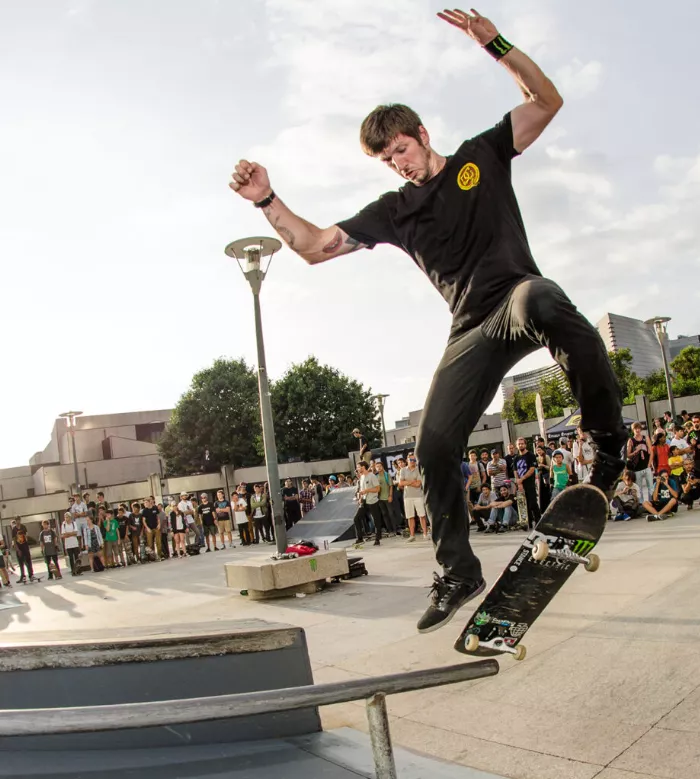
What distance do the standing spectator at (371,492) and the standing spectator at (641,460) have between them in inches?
195

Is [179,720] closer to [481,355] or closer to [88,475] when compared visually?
[481,355]

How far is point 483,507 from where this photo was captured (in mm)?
13250

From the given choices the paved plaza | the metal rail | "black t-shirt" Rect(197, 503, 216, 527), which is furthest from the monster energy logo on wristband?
"black t-shirt" Rect(197, 503, 216, 527)

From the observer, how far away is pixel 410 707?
4344 mm

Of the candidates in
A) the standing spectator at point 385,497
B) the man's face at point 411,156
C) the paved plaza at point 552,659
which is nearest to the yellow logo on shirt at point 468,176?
the man's face at point 411,156

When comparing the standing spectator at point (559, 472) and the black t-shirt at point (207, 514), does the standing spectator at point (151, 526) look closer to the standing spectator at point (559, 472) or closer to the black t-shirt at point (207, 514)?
the black t-shirt at point (207, 514)

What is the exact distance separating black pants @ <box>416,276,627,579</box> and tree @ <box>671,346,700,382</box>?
56.5m

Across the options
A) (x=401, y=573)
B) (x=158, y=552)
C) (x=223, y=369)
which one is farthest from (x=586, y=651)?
(x=223, y=369)

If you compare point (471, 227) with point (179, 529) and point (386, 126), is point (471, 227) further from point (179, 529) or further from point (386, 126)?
point (179, 529)

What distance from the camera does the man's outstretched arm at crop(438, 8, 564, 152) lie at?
9.20ft

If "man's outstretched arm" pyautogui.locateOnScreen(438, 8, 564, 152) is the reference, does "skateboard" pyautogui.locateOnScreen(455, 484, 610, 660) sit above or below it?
below

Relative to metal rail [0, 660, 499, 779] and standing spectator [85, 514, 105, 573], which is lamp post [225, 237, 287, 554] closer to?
metal rail [0, 660, 499, 779]

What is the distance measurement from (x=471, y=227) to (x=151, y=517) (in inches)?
638

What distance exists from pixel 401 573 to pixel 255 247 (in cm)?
526
